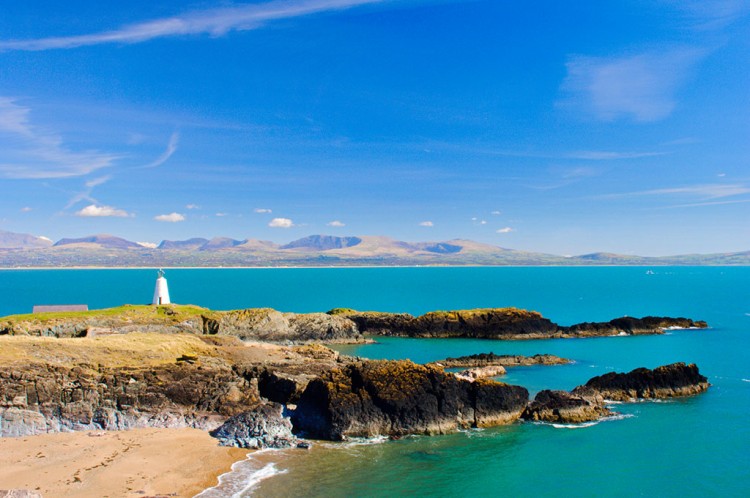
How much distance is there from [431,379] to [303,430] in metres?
7.30

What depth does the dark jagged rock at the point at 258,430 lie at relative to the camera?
27.1 m

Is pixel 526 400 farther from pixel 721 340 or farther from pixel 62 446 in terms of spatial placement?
pixel 721 340

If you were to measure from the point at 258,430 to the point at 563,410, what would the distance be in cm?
1655

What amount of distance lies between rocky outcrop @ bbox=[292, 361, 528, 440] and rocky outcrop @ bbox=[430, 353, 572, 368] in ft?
55.3

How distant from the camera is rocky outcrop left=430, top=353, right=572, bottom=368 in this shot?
159ft

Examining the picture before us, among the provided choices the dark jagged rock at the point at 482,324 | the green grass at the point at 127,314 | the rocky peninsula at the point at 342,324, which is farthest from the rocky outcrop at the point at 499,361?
the green grass at the point at 127,314

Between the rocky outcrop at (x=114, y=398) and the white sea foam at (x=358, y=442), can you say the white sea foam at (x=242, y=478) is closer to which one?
the white sea foam at (x=358, y=442)

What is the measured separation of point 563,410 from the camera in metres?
31.1

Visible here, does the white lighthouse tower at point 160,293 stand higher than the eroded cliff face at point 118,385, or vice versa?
the white lighthouse tower at point 160,293

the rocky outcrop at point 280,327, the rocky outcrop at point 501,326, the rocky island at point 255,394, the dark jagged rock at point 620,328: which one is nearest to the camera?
the rocky island at point 255,394

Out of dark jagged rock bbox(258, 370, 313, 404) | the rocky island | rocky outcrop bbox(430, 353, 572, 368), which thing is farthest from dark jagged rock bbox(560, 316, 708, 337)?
dark jagged rock bbox(258, 370, 313, 404)

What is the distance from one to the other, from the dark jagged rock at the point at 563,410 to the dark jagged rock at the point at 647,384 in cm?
276

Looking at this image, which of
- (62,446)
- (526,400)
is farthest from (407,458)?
(62,446)

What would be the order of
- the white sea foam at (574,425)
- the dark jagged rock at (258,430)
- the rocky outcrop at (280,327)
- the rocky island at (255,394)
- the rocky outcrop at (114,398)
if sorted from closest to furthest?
the dark jagged rock at (258,430) → the rocky outcrop at (114,398) → the rocky island at (255,394) → the white sea foam at (574,425) → the rocky outcrop at (280,327)
